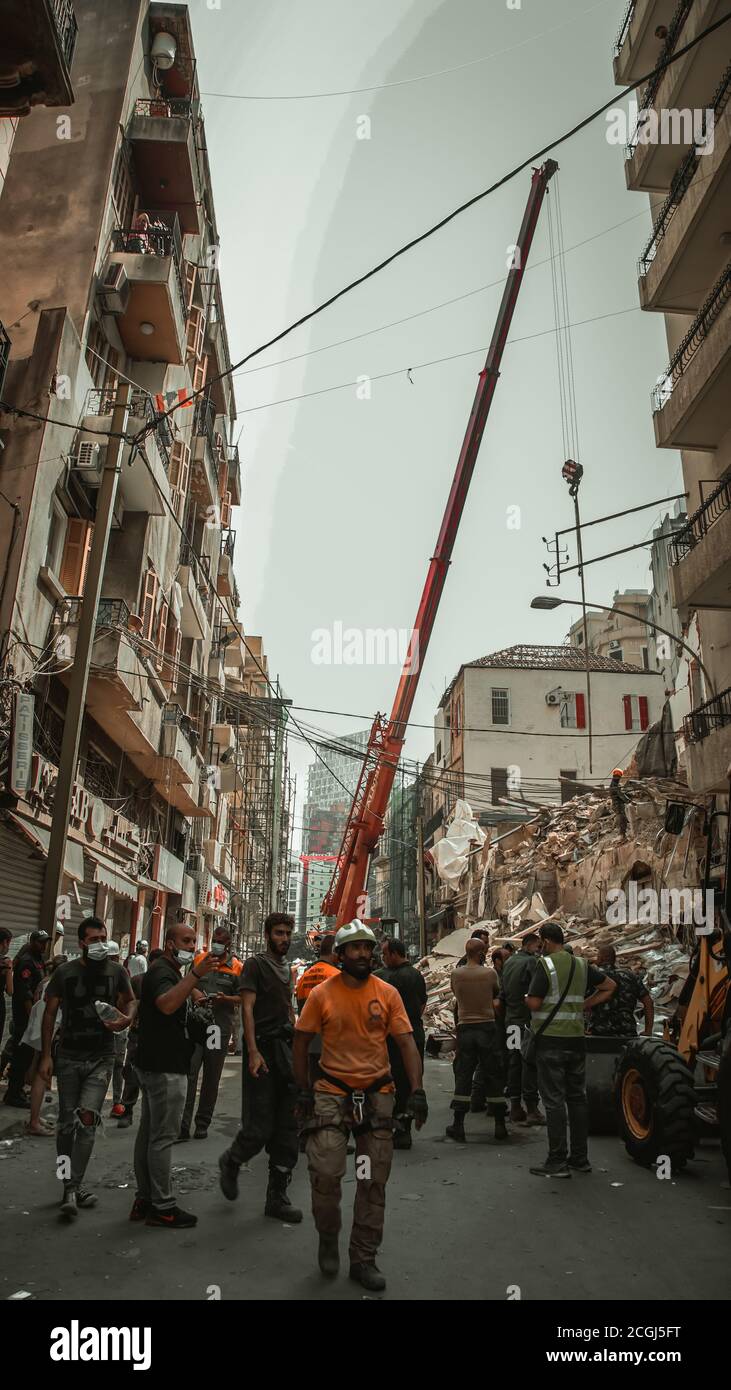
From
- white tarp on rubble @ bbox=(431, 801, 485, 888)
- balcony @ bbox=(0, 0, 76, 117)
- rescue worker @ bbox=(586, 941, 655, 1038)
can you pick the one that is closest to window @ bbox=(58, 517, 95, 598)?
balcony @ bbox=(0, 0, 76, 117)

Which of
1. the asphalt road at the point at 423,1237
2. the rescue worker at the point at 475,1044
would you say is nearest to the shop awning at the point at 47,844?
the asphalt road at the point at 423,1237

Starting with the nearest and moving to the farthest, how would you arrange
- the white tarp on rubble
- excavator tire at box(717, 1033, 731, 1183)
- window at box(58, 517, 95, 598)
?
excavator tire at box(717, 1033, 731, 1183)
window at box(58, 517, 95, 598)
the white tarp on rubble

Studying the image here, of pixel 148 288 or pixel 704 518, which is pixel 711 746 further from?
pixel 148 288

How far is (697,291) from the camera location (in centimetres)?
1681

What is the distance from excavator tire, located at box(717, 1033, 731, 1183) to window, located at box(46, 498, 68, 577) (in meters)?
12.8

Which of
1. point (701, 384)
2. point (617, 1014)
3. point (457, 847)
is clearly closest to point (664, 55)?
point (701, 384)

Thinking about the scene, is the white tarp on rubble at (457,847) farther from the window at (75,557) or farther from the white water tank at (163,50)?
the white water tank at (163,50)

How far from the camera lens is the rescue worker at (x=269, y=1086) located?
19.0ft

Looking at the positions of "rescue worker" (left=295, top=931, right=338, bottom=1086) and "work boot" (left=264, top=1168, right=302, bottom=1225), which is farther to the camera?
"rescue worker" (left=295, top=931, right=338, bottom=1086)

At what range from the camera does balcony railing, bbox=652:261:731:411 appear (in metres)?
14.5

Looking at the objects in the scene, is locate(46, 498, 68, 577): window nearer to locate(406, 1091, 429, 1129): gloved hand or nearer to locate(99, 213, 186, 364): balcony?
locate(99, 213, 186, 364): balcony

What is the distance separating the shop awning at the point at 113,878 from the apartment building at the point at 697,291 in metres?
10.9

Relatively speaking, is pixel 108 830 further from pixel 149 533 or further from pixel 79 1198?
pixel 79 1198
